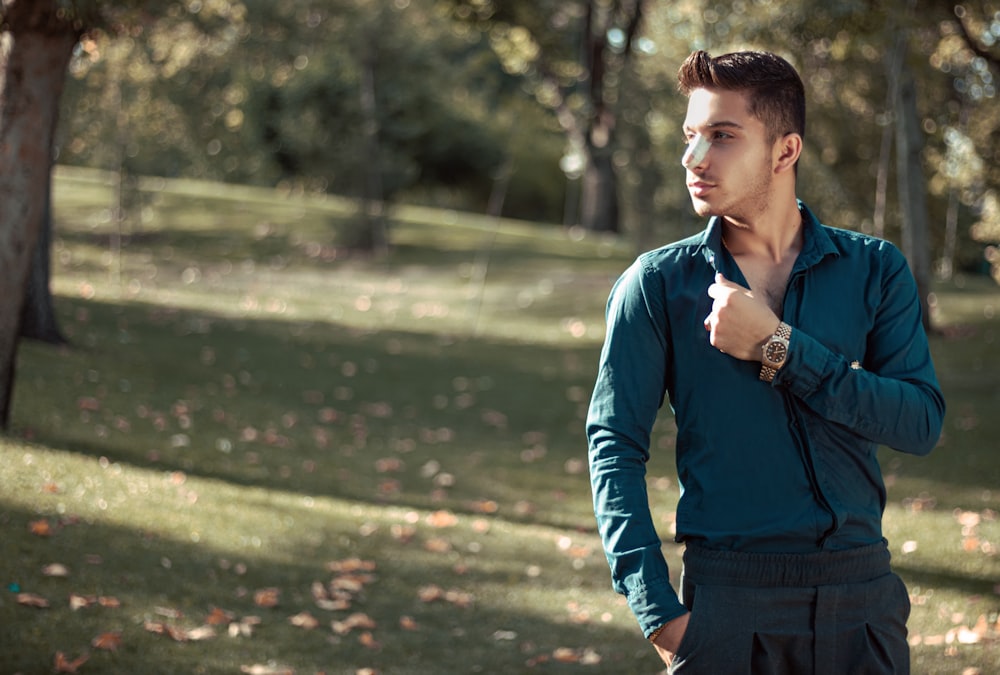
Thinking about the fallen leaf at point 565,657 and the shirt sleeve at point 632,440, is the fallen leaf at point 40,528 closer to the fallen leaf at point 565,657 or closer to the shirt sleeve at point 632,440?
the fallen leaf at point 565,657

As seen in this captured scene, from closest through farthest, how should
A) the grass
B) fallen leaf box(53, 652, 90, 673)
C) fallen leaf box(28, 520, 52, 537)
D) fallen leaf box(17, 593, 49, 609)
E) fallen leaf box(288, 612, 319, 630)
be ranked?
1. fallen leaf box(53, 652, 90, 673)
2. fallen leaf box(17, 593, 49, 609)
3. the grass
4. fallen leaf box(288, 612, 319, 630)
5. fallen leaf box(28, 520, 52, 537)

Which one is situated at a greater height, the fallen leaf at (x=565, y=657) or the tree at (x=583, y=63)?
the tree at (x=583, y=63)

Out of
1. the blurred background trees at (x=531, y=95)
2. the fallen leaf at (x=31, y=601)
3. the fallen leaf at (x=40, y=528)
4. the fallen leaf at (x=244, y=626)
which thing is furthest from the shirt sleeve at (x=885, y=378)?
the blurred background trees at (x=531, y=95)

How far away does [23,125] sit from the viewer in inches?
378

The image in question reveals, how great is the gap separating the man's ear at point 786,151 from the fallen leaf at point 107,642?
4.78m

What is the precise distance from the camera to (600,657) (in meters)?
7.04

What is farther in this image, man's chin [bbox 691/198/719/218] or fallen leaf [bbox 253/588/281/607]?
fallen leaf [bbox 253/588/281/607]

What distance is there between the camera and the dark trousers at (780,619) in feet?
8.58

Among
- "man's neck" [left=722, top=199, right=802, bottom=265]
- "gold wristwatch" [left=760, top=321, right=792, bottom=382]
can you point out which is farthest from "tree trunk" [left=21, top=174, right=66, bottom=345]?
"gold wristwatch" [left=760, top=321, right=792, bottom=382]

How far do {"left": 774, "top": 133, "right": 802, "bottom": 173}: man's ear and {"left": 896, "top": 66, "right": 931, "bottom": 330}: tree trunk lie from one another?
15845 millimetres

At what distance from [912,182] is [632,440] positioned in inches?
664

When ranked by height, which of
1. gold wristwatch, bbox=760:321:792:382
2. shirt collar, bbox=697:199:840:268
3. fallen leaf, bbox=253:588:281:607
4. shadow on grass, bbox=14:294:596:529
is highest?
shirt collar, bbox=697:199:840:268

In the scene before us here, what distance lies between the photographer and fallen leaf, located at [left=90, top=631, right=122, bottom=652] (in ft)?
20.9

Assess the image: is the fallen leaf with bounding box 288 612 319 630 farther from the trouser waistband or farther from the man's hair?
the man's hair
